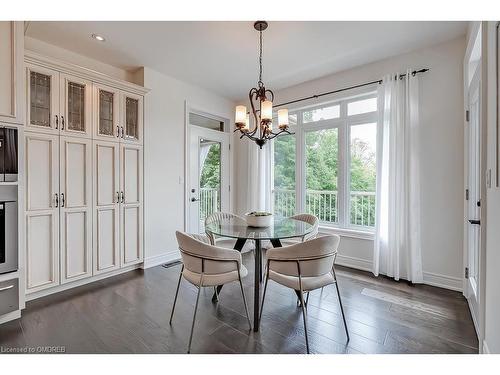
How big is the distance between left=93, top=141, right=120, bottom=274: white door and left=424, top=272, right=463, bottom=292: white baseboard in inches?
142

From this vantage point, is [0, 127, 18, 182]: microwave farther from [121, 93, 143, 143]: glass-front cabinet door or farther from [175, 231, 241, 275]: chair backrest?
[175, 231, 241, 275]: chair backrest

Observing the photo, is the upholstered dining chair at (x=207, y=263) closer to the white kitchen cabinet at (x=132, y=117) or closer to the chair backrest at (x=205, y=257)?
the chair backrest at (x=205, y=257)

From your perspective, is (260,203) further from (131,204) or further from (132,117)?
(132,117)

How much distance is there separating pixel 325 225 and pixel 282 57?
237cm

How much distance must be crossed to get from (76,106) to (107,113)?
1.05 feet

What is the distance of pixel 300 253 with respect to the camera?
1.74 metres

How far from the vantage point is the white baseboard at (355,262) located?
3324 mm

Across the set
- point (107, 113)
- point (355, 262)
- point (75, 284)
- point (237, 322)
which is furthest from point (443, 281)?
point (107, 113)

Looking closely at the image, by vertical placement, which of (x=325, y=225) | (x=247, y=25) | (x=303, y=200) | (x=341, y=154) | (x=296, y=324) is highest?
(x=247, y=25)

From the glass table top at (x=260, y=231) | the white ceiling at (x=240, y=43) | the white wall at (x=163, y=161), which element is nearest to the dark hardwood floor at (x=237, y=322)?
the glass table top at (x=260, y=231)

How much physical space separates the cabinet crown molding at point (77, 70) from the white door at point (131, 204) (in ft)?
2.30

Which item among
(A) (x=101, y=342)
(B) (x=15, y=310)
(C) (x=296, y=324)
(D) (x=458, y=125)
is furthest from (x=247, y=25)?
(B) (x=15, y=310)
